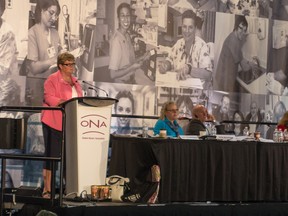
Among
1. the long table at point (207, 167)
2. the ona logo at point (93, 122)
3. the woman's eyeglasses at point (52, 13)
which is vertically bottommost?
the long table at point (207, 167)

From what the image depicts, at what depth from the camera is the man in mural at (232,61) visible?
10.7 metres

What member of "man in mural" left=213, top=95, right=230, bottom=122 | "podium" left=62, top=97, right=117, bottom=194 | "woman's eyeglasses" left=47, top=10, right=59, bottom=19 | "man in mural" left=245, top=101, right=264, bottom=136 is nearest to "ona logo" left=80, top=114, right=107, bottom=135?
"podium" left=62, top=97, right=117, bottom=194

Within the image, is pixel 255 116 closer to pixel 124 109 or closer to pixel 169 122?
pixel 124 109

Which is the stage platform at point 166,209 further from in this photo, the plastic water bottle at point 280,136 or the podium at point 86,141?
the plastic water bottle at point 280,136

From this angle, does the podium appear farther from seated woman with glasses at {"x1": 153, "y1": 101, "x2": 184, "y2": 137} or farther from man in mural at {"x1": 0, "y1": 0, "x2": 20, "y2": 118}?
man in mural at {"x1": 0, "y1": 0, "x2": 20, "y2": 118}

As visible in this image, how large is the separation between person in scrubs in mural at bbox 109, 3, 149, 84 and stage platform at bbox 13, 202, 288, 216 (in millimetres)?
2903

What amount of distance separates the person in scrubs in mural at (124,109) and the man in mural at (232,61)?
4.35 ft

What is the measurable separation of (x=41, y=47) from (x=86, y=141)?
2.61m

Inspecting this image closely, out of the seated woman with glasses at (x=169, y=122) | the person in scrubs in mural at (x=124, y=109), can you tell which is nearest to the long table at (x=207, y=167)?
the seated woman with glasses at (x=169, y=122)

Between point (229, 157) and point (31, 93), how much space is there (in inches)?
101

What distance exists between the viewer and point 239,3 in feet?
35.6

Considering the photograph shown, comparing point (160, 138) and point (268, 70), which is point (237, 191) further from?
point (268, 70)

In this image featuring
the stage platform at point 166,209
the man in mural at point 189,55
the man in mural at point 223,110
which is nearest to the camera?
the stage platform at point 166,209

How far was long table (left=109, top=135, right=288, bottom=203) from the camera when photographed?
7.34 m
